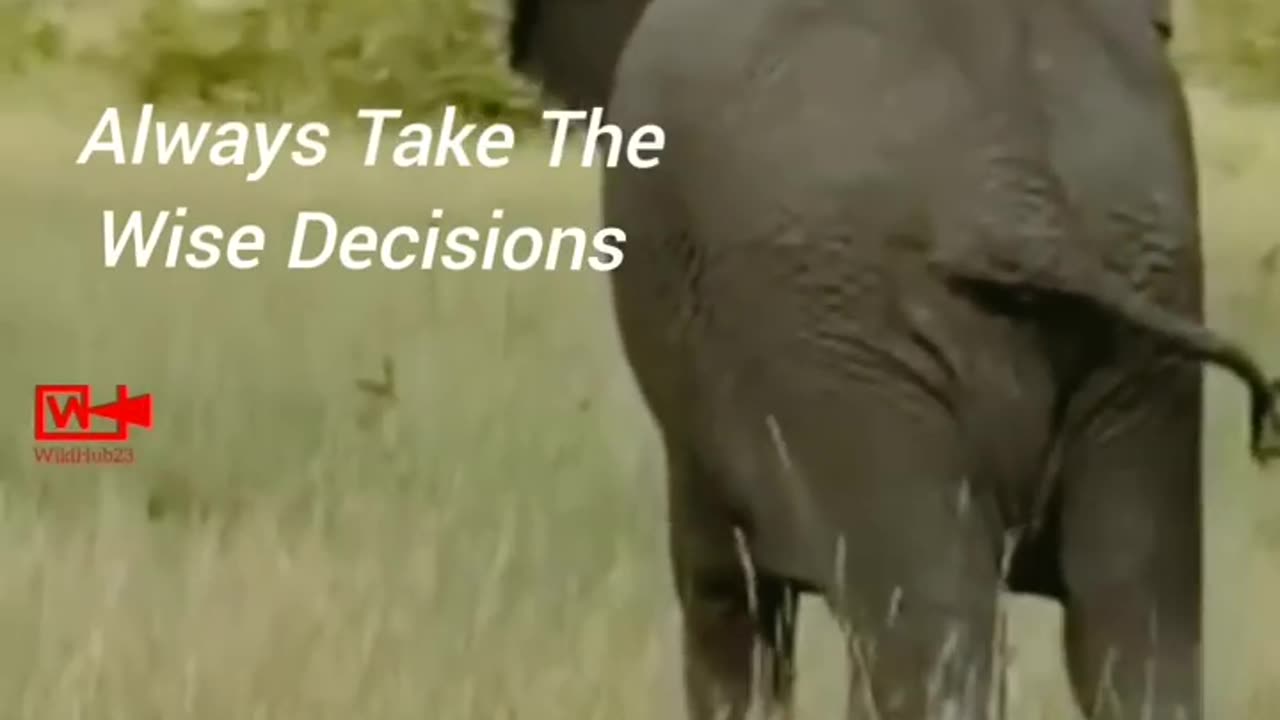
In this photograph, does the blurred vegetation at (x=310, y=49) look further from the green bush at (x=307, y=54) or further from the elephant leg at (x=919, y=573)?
the elephant leg at (x=919, y=573)

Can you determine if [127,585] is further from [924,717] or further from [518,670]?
[924,717]

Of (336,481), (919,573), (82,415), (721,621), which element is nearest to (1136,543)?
(919,573)

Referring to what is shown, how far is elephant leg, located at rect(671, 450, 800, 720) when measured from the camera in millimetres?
1172

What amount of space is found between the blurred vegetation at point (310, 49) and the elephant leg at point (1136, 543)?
1.13 feet

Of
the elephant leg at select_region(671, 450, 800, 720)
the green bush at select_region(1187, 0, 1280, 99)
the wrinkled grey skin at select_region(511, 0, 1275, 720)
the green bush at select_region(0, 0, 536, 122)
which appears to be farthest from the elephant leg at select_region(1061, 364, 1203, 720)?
the green bush at select_region(0, 0, 536, 122)

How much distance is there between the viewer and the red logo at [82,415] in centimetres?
127

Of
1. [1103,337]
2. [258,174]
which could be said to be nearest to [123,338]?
[258,174]

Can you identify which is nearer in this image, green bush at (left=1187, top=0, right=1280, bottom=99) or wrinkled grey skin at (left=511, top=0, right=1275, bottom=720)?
wrinkled grey skin at (left=511, top=0, right=1275, bottom=720)

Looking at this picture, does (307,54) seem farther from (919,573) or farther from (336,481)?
(919,573)

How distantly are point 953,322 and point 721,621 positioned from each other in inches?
13.7

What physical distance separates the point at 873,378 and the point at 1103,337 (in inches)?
4.5

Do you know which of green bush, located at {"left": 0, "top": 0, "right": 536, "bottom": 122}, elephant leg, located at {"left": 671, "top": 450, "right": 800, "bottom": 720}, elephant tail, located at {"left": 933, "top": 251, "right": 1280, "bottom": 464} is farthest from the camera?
green bush, located at {"left": 0, "top": 0, "right": 536, "bottom": 122}

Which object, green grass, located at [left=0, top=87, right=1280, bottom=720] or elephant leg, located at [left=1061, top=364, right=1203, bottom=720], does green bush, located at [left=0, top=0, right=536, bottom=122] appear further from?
elephant leg, located at [left=1061, top=364, right=1203, bottom=720]

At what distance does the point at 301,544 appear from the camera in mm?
1288
